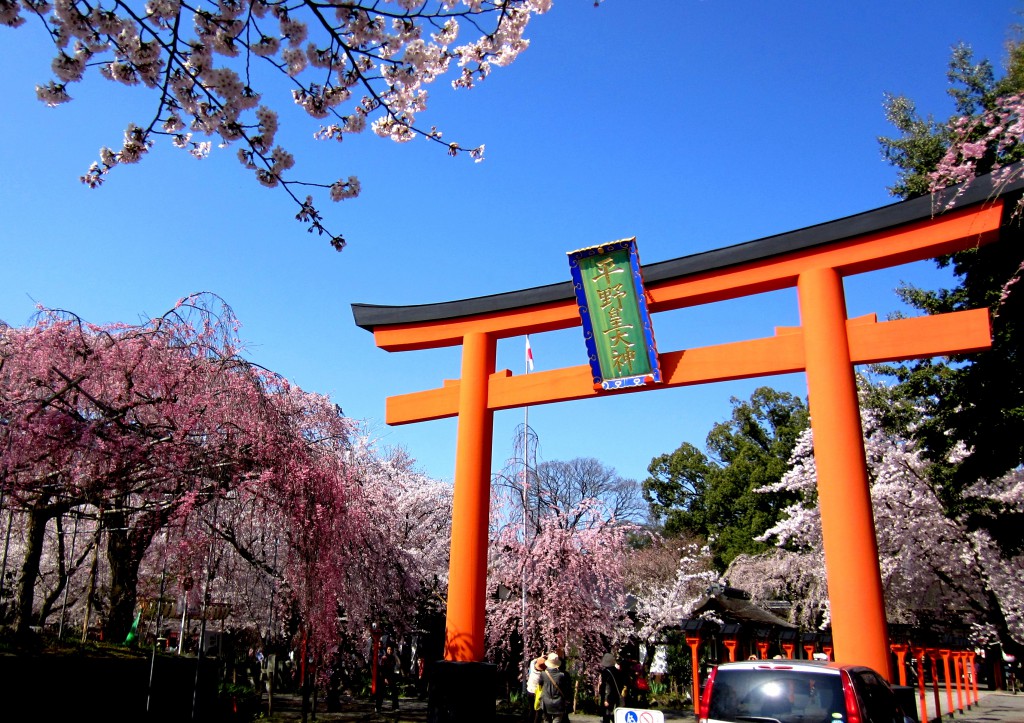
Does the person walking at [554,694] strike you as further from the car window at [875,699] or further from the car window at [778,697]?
the car window at [875,699]

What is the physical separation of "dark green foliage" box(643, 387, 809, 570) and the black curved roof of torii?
1195 inches

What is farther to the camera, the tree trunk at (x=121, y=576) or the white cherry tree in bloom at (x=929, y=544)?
the white cherry tree in bloom at (x=929, y=544)

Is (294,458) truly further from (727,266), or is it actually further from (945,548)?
(945,548)

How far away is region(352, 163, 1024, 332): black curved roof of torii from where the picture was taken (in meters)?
8.72

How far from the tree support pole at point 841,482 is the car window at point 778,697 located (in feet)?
9.72

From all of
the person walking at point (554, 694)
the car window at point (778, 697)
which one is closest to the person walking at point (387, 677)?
the person walking at point (554, 694)

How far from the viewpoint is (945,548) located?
16.3 metres

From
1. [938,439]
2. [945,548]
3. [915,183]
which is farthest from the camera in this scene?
[945,548]

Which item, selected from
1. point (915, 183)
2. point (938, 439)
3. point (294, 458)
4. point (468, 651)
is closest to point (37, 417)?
point (294, 458)

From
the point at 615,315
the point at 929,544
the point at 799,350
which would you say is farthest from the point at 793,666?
the point at 929,544

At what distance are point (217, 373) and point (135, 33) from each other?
6.41 m

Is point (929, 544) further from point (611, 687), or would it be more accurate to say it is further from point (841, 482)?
point (841, 482)

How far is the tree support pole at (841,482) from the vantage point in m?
8.24

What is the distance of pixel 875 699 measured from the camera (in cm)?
607
